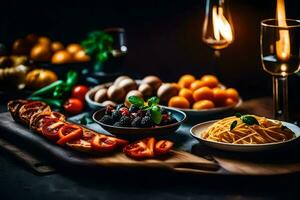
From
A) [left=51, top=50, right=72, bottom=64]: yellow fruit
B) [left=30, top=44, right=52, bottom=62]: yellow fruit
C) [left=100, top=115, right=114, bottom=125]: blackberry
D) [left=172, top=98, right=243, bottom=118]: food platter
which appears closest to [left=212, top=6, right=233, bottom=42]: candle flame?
[left=172, top=98, right=243, bottom=118]: food platter

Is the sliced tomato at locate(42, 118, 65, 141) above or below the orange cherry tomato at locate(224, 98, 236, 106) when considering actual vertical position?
above

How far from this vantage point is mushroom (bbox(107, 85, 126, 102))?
2598 mm

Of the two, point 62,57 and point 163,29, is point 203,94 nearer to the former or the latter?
point 163,29

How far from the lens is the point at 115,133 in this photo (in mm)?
2143

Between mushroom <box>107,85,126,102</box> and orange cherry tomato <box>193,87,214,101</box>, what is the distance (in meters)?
0.33

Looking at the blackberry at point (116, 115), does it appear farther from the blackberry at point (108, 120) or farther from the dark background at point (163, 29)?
the dark background at point (163, 29)

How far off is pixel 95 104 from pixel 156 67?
31.7 inches

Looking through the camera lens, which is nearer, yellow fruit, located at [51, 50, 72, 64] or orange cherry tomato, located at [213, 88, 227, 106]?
orange cherry tomato, located at [213, 88, 227, 106]

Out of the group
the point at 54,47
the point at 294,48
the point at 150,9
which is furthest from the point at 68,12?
the point at 294,48

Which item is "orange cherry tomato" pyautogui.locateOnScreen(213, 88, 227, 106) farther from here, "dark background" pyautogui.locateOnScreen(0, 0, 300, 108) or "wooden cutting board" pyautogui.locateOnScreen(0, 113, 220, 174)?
"wooden cutting board" pyautogui.locateOnScreen(0, 113, 220, 174)

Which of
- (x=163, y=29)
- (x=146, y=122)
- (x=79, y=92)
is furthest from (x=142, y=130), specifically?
(x=163, y=29)

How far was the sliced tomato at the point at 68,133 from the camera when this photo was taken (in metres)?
2.05

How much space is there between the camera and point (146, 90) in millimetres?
2633

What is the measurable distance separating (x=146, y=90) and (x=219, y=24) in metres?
0.43
